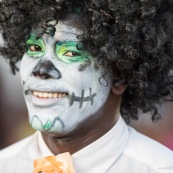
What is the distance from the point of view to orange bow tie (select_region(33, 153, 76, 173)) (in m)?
2.86

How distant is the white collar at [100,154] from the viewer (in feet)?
9.55

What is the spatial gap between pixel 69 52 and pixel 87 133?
0.37m

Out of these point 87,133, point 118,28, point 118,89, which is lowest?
point 87,133

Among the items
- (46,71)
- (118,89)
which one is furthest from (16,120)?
(46,71)

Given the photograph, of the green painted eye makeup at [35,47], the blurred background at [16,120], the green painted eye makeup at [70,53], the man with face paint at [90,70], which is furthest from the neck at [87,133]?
the blurred background at [16,120]

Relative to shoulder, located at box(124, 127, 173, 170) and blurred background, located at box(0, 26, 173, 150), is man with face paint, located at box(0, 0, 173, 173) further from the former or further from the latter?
blurred background, located at box(0, 26, 173, 150)

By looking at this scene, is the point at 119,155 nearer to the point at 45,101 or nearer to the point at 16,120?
the point at 45,101

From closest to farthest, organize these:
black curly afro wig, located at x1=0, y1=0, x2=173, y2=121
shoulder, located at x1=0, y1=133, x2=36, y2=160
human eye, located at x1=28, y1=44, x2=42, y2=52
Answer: black curly afro wig, located at x1=0, y1=0, x2=173, y2=121
human eye, located at x1=28, y1=44, x2=42, y2=52
shoulder, located at x1=0, y1=133, x2=36, y2=160

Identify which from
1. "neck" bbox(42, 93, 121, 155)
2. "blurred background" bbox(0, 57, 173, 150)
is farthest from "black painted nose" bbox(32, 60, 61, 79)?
"blurred background" bbox(0, 57, 173, 150)

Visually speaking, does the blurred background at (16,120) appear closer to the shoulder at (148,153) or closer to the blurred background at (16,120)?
the blurred background at (16,120)

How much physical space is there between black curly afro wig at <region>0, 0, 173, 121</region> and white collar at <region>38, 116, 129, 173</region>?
253 mm

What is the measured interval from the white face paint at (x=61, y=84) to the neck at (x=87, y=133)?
1.9 inches

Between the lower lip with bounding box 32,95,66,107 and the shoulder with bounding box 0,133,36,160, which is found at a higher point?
the lower lip with bounding box 32,95,66,107

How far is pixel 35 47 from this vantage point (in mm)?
2906
